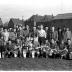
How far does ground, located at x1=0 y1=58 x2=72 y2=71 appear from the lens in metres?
8.09

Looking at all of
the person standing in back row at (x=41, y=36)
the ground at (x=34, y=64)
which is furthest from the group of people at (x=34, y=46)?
the ground at (x=34, y=64)

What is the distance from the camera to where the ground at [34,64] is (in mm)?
8094

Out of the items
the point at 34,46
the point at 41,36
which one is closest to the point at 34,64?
the point at 34,46

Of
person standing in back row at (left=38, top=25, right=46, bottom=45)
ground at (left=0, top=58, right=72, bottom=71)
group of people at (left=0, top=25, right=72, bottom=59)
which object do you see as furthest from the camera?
person standing in back row at (left=38, top=25, right=46, bottom=45)

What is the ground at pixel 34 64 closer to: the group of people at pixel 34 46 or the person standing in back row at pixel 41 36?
the group of people at pixel 34 46

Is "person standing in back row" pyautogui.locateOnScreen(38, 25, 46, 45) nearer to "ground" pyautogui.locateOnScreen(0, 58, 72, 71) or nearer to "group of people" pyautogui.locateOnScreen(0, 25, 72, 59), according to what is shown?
"group of people" pyautogui.locateOnScreen(0, 25, 72, 59)

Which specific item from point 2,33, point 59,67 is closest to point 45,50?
point 59,67

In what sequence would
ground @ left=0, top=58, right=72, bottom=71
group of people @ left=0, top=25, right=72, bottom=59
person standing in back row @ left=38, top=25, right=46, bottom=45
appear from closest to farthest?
ground @ left=0, top=58, right=72, bottom=71 → group of people @ left=0, top=25, right=72, bottom=59 → person standing in back row @ left=38, top=25, right=46, bottom=45

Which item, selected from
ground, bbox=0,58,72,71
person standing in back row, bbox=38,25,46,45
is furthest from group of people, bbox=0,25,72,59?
ground, bbox=0,58,72,71

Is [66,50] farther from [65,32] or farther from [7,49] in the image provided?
[7,49]

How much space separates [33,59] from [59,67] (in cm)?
174

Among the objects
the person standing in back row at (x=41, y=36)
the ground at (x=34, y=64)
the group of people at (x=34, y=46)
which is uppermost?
the person standing in back row at (x=41, y=36)

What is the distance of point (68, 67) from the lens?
8.17 m

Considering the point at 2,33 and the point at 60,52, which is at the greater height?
the point at 2,33
